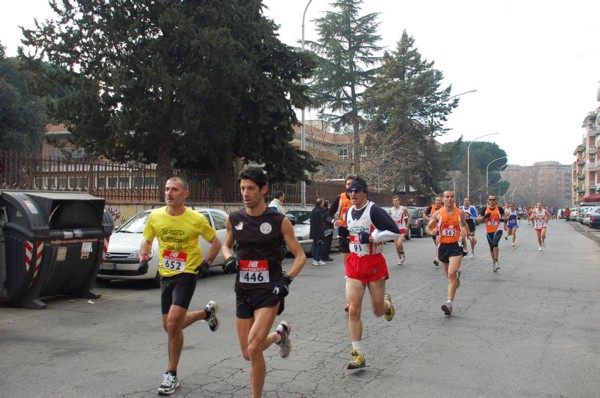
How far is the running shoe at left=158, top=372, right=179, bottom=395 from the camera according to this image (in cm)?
473

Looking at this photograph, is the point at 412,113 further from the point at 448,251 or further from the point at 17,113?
the point at 448,251

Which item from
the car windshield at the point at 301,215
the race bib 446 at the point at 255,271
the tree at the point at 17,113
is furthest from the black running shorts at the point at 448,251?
the tree at the point at 17,113

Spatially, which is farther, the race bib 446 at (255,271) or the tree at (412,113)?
the tree at (412,113)

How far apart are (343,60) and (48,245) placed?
35881 millimetres

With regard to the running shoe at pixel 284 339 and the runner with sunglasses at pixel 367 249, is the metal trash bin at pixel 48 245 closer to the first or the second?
the runner with sunglasses at pixel 367 249

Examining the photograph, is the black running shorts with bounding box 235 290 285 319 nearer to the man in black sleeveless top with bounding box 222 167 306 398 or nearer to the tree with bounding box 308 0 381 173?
the man in black sleeveless top with bounding box 222 167 306 398

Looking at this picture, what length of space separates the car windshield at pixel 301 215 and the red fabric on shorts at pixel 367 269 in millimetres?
12978

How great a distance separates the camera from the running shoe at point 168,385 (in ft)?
15.5

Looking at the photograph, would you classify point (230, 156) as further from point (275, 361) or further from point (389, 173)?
point (389, 173)

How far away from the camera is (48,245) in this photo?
8961mm

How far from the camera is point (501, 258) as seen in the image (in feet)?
60.2

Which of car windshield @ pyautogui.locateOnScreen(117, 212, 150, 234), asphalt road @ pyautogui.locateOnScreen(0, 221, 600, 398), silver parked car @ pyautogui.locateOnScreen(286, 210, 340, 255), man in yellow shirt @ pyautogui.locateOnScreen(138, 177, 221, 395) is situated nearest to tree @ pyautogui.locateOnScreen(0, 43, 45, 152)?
silver parked car @ pyautogui.locateOnScreen(286, 210, 340, 255)

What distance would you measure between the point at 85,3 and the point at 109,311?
13312 mm

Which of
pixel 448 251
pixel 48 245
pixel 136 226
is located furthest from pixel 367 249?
pixel 136 226
